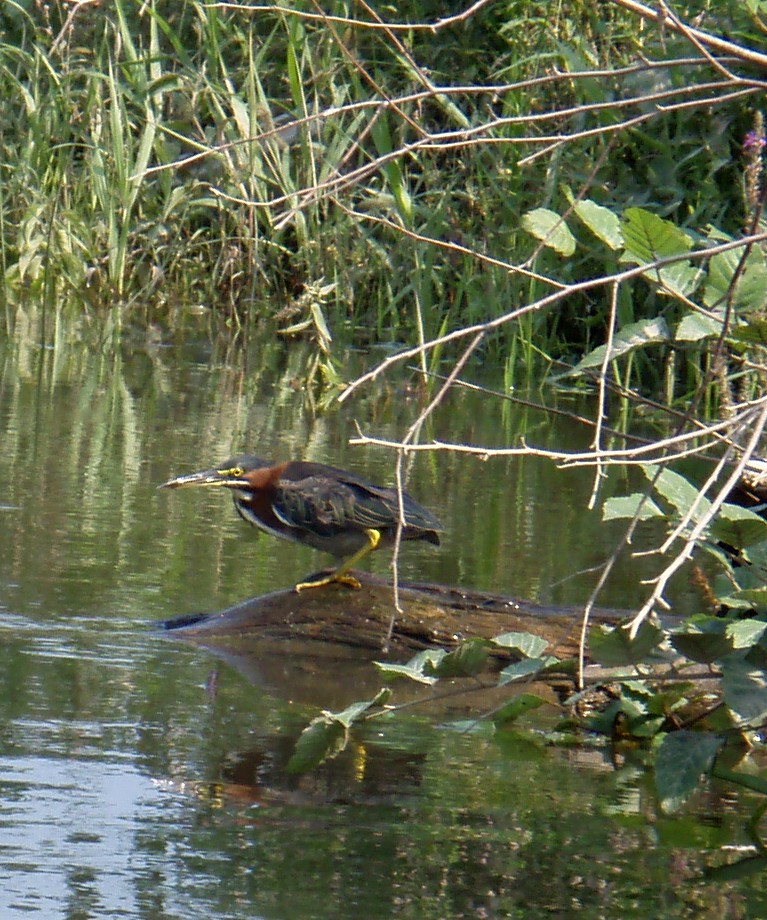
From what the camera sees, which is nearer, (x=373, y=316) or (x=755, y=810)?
(x=755, y=810)

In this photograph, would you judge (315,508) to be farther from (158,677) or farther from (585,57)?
(585,57)

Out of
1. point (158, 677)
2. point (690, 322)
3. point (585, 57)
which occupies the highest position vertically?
point (585, 57)

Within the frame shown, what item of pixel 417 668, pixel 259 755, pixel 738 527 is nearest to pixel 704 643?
pixel 738 527

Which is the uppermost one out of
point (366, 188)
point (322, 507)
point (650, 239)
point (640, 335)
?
point (366, 188)

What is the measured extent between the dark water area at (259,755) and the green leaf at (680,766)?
67mm

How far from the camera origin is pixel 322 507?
5059 millimetres

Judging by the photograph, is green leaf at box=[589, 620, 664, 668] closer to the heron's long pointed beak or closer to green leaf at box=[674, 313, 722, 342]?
green leaf at box=[674, 313, 722, 342]

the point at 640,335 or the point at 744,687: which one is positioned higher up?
the point at 640,335

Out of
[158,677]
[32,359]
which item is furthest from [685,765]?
[32,359]

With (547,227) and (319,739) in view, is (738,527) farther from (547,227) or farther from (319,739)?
(319,739)

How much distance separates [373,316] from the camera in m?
10.8

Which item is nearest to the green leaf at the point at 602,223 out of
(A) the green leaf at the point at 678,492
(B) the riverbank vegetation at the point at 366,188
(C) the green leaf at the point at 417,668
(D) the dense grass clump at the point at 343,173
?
(A) the green leaf at the point at 678,492

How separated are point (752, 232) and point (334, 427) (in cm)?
533

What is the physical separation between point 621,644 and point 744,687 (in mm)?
276
